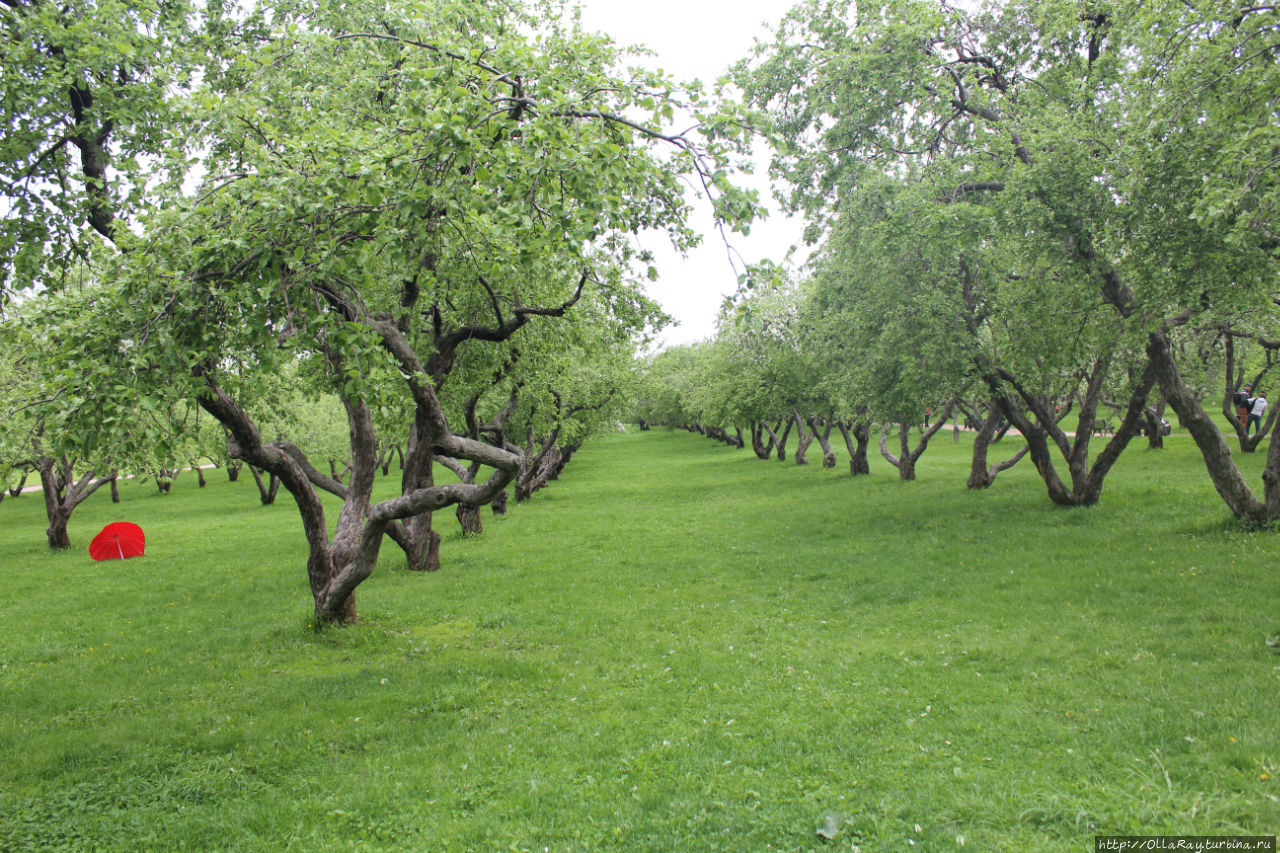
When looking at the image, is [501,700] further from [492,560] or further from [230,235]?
[492,560]

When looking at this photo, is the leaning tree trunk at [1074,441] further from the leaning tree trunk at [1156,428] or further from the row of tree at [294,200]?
the leaning tree trunk at [1156,428]

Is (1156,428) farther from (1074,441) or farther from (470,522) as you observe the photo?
(470,522)

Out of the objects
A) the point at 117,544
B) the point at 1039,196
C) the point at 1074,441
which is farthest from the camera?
the point at 117,544

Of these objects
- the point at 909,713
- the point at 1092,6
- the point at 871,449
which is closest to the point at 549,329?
the point at 909,713

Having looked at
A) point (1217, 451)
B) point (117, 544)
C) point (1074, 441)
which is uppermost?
point (1074, 441)

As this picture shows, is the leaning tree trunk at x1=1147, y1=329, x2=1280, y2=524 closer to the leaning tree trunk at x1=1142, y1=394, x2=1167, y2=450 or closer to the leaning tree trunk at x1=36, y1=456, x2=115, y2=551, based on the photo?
the leaning tree trunk at x1=1142, y1=394, x2=1167, y2=450

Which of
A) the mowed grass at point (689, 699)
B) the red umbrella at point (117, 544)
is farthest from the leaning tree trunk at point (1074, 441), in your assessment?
the red umbrella at point (117, 544)

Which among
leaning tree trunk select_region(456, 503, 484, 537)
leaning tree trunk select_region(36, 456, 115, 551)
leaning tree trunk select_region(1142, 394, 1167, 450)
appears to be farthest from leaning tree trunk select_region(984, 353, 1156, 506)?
leaning tree trunk select_region(36, 456, 115, 551)

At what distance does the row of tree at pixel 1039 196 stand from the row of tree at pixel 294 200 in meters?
6.99

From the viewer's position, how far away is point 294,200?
6.78 m

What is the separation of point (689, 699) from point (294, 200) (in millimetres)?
6859

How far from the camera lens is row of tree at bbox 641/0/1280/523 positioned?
37.6 feet

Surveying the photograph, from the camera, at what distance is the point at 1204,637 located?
378 inches

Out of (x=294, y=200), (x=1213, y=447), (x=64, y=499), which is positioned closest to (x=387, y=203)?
(x=294, y=200)
